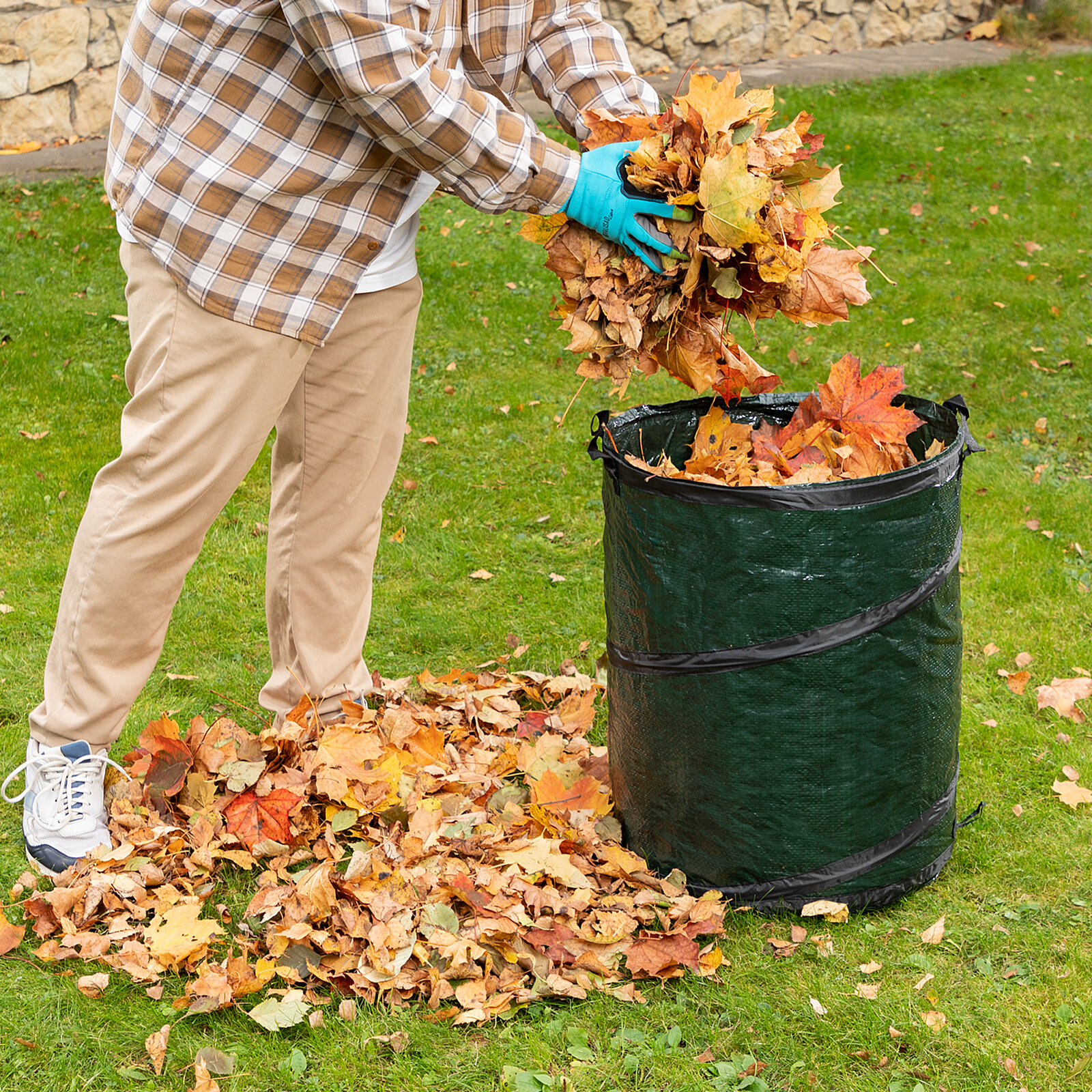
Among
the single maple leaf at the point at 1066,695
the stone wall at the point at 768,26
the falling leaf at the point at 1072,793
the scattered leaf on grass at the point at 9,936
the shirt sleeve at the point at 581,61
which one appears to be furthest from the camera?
the stone wall at the point at 768,26

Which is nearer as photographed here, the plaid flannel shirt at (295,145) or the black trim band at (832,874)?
the plaid flannel shirt at (295,145)

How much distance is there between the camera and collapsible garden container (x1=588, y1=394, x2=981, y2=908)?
6.98ft

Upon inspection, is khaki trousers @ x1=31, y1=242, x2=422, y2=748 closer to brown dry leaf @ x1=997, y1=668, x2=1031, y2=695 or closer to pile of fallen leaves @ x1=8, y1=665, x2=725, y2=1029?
pile of fallen leaves @ x1=8, y1=665, x2=725, y2=1029

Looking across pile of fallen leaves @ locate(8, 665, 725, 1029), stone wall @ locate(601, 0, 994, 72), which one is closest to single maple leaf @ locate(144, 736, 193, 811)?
pile of fallen leaves @ locate(8, 665, 725, 1029)

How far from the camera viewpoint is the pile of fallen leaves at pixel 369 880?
2.22 m

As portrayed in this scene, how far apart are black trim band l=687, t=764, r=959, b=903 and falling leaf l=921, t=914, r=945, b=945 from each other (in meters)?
0.16

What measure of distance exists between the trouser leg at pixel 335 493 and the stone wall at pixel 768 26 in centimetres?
807

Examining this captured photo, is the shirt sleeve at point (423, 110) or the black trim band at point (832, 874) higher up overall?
the shirt sleeve at point (423, 110)

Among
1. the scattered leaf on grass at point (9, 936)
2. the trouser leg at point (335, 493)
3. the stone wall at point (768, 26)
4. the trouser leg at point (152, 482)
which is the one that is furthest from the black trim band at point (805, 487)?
the stone wall at point (768, 26)

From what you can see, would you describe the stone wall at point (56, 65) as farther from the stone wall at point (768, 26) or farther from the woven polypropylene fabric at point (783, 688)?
the woven polypropylene fabric at point (783, 688)

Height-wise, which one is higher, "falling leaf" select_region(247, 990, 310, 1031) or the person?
the person

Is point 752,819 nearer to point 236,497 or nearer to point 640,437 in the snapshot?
point 640,437

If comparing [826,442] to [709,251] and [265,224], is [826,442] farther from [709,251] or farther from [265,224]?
[265,224]

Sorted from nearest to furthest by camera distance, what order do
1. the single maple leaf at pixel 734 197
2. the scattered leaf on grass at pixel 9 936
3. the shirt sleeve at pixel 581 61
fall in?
1. the single maple leaf at pixel 734 197
2. the scattered leaf on grass at pixel 9 936
3. the shirt sleeve at pixel 581 61
